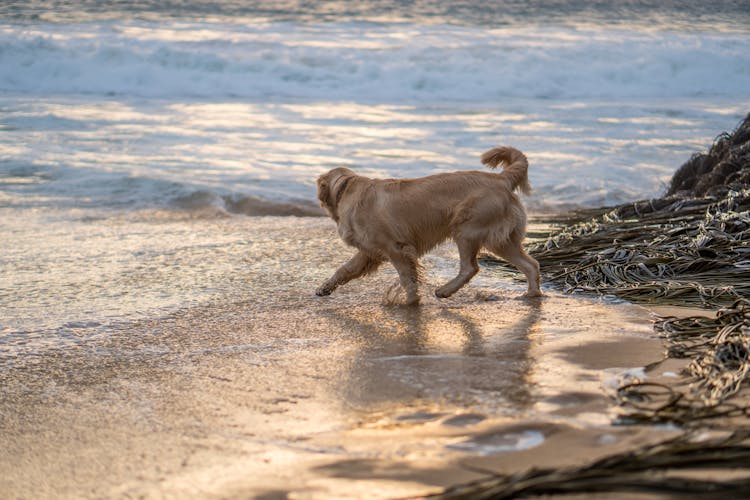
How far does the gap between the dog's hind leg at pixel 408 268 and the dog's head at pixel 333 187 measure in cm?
55

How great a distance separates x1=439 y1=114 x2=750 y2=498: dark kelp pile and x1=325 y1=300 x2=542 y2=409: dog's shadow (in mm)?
602

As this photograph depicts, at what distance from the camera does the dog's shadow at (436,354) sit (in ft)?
12.0

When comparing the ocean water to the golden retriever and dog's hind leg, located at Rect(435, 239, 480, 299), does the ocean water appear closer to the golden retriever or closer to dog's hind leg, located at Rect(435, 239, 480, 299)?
the golden retriever

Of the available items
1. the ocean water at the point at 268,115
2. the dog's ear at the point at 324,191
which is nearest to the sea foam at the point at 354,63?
the ocean water at the point at 268,115

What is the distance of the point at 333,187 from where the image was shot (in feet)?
19.3

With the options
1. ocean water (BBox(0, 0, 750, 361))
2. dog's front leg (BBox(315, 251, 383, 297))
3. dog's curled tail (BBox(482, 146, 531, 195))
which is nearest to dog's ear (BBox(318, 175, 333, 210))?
dog's front leg (BBox(315, 251, 383, 297))

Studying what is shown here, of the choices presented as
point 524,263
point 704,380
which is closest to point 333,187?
point 524,263

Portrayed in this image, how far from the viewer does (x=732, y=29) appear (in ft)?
103

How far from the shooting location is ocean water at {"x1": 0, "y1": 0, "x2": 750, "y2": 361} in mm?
6953

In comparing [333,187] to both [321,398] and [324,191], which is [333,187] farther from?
[321,398]

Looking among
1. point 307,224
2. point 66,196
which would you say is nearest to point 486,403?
point 307,224

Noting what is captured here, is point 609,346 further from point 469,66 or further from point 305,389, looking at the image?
point 469,66

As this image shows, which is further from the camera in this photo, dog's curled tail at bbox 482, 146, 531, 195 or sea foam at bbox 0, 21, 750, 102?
sea foam at bbox 0, 21, 750, 102

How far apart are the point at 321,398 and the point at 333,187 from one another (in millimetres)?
2429
